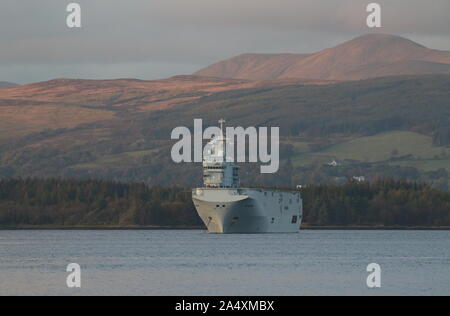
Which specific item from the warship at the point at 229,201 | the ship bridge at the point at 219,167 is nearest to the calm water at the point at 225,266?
the warship at the point at 229,201

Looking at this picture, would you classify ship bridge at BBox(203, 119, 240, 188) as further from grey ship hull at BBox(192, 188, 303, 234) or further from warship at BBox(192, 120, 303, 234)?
grey ship hull at BBox(192, 188, 303, 234)

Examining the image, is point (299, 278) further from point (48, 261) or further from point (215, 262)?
point (48, 261)

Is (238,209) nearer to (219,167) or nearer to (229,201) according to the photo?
(229,201)

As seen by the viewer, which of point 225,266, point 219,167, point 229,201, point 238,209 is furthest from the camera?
point 219,167

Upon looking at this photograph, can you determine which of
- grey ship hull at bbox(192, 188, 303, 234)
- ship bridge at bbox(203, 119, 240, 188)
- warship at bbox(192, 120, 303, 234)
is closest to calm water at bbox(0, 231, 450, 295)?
grey ship hull at bbox(192, 188, 303, 234)

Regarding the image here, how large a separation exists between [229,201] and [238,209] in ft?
8.72

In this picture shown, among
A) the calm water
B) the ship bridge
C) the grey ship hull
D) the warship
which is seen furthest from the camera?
the ship bridge

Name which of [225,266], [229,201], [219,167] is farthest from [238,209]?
[225,266]

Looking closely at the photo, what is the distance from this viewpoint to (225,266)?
119688 millimetres

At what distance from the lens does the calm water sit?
3716 inches

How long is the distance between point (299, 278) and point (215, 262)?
74.4ft

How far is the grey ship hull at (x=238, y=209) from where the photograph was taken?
182m
